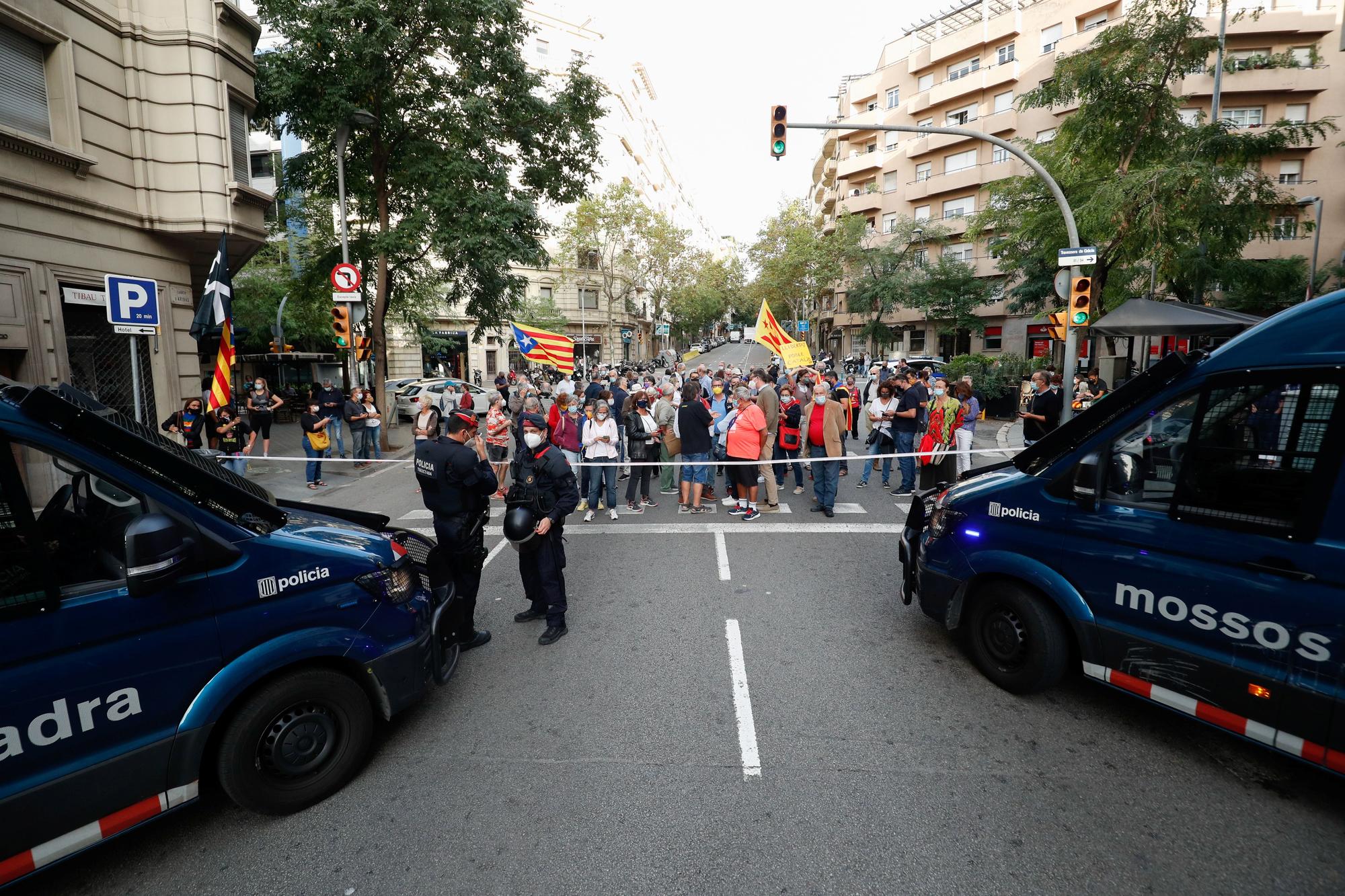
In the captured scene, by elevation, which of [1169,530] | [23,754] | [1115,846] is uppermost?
[1169,530]

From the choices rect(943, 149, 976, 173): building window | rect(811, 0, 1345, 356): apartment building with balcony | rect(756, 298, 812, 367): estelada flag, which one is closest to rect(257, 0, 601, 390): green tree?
rect(756, 298, 812, 367): estelada flag

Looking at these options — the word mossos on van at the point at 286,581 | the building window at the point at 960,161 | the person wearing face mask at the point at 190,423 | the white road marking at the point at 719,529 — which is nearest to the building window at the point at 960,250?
the building window at the point at 960,161

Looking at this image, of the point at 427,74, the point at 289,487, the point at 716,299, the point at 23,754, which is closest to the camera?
the point at 23,754

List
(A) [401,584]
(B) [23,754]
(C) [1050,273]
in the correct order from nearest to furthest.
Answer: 1. (B) [23,754]
2. (A) [401,584]
3. (C) [1050,273]

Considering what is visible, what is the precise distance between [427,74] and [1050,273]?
28.8 meters

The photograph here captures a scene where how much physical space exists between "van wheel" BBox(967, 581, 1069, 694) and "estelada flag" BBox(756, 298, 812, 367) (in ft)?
42.7

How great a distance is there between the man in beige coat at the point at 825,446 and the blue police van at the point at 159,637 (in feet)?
22.0

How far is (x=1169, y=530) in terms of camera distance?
356cm

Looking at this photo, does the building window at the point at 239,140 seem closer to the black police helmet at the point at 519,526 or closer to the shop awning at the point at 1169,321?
the black police helmet at the point at 519,526

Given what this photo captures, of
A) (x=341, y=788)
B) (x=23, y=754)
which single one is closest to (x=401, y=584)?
(x=341, y=788)

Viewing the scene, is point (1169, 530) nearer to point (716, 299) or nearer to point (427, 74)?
point (427, 74)

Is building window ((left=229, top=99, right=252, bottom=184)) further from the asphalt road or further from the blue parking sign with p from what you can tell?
the asphalt road

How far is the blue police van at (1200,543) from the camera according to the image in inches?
122

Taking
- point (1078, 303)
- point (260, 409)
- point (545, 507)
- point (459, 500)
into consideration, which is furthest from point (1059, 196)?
point (260, 409)
